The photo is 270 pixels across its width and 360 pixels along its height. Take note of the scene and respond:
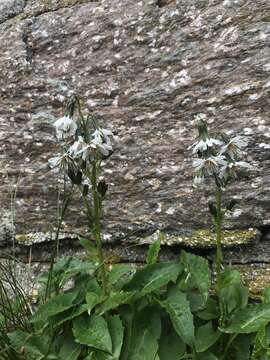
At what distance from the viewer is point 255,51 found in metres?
3.63

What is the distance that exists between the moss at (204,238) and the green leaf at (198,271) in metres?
0.37

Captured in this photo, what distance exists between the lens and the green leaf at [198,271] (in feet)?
10.1

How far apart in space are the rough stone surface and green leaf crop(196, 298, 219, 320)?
1.93 feet

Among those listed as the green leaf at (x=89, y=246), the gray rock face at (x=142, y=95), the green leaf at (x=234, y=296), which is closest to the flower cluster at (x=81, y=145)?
the green leaf at (x=89, y=246)

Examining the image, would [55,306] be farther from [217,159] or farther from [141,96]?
[141,96]

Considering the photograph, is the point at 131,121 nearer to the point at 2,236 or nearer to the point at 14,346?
the point at 2,236

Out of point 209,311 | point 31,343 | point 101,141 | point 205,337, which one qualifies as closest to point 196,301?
point 209,311

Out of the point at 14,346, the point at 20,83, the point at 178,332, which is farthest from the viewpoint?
the point at 20,83

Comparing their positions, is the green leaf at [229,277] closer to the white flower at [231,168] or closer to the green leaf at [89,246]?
the white flower at [231,168]

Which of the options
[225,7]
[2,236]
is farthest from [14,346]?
[225,7]

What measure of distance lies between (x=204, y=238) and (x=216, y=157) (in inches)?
30.5

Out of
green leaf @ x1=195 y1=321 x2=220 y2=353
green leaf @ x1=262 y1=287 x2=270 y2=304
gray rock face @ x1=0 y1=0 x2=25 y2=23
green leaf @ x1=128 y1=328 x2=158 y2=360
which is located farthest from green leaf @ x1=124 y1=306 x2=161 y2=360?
gray rock face @ x1=0 y1=0 x2=25 y2=23

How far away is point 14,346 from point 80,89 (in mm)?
1813

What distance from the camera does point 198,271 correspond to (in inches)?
125
